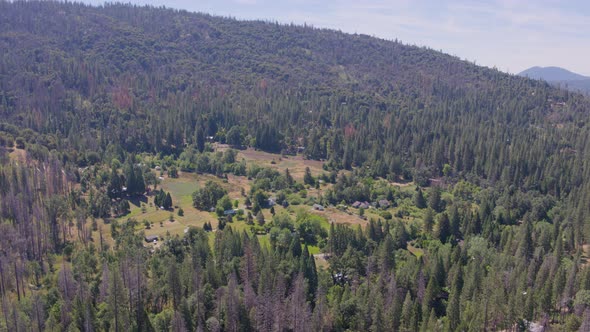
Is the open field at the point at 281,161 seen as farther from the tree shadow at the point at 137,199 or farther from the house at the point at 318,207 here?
the tree shadow at the point at 137,199

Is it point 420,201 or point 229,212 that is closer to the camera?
point 229,212

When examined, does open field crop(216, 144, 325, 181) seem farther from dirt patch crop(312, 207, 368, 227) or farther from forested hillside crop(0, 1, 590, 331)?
dirt patch crop(312, 207, 368, 227)

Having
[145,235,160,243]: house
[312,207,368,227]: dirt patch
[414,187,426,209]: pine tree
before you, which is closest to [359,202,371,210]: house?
[312,207,368,227]: dirt patch

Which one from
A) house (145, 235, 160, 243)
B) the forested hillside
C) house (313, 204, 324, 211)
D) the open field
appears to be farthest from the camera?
the open field

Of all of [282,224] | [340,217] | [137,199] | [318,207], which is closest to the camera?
[282,224]

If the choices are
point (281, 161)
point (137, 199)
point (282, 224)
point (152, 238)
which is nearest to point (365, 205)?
point (282, 224)

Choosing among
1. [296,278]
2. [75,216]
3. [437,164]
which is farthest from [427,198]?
[75,216]

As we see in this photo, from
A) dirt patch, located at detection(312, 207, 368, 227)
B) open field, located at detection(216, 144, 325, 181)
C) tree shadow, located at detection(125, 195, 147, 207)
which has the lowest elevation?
tree shadow, located at detection(125, 195, 147, 207)

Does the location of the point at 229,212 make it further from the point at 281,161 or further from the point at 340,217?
the point at 281,161

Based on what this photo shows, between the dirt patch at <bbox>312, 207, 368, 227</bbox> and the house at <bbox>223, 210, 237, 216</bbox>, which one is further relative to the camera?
the house at <bbox>223, 210, 237, 216</bbox>
